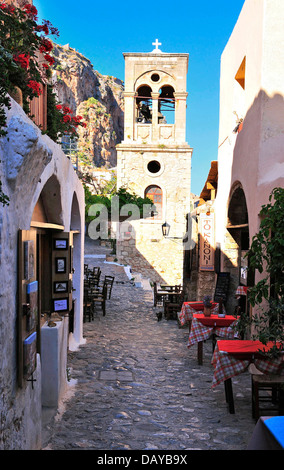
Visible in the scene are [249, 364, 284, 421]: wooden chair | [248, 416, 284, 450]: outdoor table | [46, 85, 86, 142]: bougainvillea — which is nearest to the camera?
[248, 416, 284, 450]: outdoor table

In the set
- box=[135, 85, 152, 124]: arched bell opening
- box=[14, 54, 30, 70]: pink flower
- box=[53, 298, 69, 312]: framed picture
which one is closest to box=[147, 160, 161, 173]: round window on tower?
box=[135, 85, 152, 124]: arched bell opening

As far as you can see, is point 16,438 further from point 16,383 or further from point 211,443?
point 211,443

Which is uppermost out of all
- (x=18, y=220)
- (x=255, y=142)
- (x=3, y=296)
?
(x=255, y=142)

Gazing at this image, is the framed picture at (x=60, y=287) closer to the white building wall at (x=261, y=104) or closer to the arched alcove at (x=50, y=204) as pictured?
the arched alcove at (x=50, y=204)

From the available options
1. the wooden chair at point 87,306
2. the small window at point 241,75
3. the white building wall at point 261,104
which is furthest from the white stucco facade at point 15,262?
the small window at point 241,75

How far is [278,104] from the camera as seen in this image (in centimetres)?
613

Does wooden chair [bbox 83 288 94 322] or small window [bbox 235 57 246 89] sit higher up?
small window [bbox 235 57 246 89]

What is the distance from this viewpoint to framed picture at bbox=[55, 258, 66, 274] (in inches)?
221

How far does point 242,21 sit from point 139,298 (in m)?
9.58

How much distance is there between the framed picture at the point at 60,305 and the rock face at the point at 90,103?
4562cm

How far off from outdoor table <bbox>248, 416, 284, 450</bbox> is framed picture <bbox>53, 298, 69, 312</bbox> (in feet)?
11.7

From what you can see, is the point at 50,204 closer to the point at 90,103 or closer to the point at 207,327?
the point at 207,327

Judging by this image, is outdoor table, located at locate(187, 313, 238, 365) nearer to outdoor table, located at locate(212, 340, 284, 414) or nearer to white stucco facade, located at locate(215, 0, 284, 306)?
white stucco facade, located at locate(215, 0, 284, 306)

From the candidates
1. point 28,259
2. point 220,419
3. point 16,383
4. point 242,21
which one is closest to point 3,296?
point 28,259
